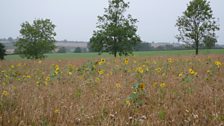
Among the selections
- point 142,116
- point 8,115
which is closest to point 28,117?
point 8,115

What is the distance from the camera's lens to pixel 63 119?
3.06 meters

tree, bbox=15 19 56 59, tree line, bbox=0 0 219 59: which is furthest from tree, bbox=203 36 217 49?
tree, bbox=15 19 56 59

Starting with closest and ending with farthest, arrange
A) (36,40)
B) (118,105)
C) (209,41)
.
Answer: (118,105) < (209,41) < (36,40)

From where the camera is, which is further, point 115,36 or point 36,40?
point 36,40

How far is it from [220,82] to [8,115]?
13.2ft

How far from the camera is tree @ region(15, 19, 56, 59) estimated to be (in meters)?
43.3

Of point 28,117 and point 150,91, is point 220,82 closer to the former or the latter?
point 150,91

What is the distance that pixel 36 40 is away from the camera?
45000 mm

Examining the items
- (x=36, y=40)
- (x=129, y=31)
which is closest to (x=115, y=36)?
(x=129, y=31)

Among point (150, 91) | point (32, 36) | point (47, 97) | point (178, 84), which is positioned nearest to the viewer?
point (47, 97)

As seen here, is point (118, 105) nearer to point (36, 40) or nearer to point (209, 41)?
point (209, 41)

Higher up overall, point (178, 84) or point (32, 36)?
point (32, 36)

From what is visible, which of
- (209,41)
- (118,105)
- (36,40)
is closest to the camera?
(118,105)

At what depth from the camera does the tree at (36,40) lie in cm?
4331
